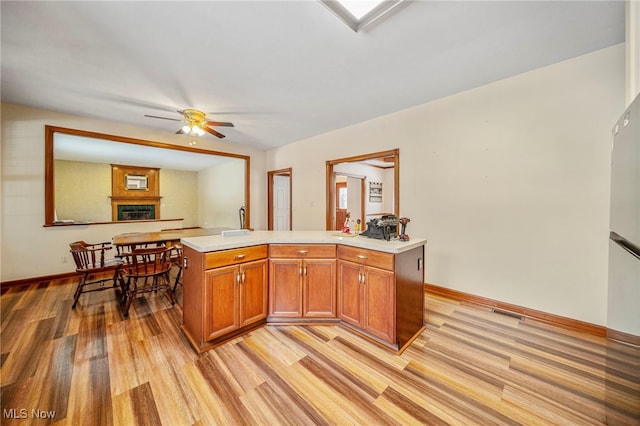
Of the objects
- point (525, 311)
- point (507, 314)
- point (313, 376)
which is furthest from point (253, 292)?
point (525, 311)

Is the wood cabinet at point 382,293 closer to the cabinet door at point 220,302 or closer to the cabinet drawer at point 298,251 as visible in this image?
the cabinet drawer at point 298,251

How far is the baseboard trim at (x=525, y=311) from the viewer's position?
217cm

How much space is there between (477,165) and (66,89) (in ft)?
16.6

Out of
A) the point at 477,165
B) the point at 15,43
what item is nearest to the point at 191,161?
the point at 15,43

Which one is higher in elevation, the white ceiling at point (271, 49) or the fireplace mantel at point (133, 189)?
the white ceiling at point (271, 49)

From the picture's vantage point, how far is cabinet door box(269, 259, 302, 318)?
7.56 feet

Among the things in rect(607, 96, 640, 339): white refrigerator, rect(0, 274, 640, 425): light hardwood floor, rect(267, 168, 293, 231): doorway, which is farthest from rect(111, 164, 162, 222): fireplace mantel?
Answer: rect(607, 96, 640, 339): white refrigerator

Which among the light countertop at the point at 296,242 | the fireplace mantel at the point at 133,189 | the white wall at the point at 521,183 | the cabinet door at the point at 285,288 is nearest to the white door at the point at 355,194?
the white wall at the point at 521,183

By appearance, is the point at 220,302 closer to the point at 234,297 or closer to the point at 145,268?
the point at 234,297

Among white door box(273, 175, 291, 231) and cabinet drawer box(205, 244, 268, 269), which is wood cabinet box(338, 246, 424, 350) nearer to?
cabinet drawer box(205, 244, 268, 269)

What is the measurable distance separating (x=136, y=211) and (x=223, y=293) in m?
7.59

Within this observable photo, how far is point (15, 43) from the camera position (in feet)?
6.53

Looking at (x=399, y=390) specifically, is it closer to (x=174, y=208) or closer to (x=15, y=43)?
(x=15, y=43)

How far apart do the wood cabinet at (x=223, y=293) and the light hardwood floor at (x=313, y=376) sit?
0.13 metres
